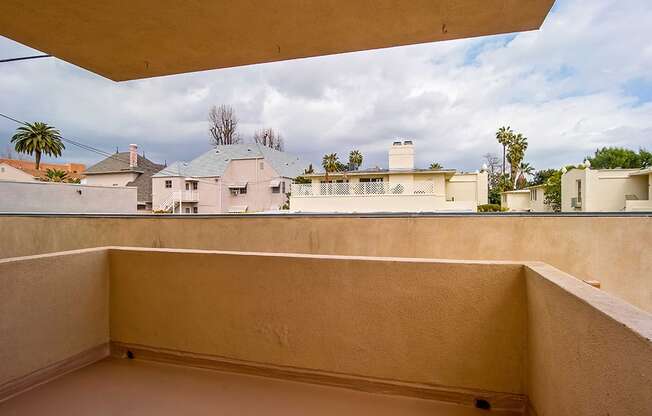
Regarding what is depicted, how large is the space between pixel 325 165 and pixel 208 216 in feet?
52.2

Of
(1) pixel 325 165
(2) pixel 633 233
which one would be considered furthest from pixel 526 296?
(1) pixel 325 165

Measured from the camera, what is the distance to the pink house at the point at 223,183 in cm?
1744

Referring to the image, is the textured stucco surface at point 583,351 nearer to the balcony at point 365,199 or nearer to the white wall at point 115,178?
the balcony at point 365,199

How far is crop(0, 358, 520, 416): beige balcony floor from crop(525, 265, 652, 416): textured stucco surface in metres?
0.59

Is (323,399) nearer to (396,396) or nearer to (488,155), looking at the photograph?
(396,396)

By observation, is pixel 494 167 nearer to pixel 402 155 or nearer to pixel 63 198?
pixel 402 155

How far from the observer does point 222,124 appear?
20.8m

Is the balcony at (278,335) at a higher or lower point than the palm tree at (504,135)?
lower

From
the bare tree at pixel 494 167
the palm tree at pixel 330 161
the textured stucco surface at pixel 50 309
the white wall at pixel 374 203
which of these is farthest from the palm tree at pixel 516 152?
the textured stucco surface at pixel 50 309

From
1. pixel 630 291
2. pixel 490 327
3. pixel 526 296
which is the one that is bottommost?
pixel 630 291

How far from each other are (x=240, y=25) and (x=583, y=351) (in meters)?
3.29

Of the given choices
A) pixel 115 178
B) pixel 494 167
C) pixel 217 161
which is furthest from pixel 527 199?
pixel 115 178

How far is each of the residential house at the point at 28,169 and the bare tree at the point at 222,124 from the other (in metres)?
8.85

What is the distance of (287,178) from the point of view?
19.8 meters
